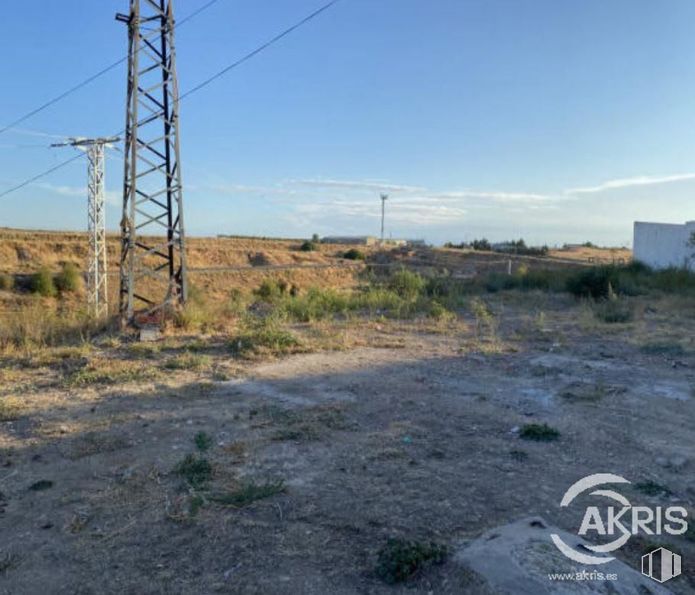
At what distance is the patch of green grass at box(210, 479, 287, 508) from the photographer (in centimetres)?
387

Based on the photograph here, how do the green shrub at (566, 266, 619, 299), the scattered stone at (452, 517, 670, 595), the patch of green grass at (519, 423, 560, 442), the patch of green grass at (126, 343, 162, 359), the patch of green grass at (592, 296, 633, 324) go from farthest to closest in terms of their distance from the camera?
the green shrub at (566, 266, 619, 299), the patch of green grass at (592, 296, 633, 324), the patch of green grass at (126, 343, 162, 359), the patch of green grass at (519, 423, 560, 442), the scattered stone at (452, 517, 670, 595)

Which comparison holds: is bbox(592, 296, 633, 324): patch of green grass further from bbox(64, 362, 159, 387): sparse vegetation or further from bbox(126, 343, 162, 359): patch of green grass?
bbox(64, 362, 159, 387): sparse vegetation

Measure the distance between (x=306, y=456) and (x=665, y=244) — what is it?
85.2ft

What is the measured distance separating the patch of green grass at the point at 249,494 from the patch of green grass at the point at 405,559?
109 centimetres

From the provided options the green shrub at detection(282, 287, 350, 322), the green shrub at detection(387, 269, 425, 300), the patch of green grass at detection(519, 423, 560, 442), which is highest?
the green shrub at detection(387, 269, 425, 300)

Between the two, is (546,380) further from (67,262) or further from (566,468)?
(67,262)

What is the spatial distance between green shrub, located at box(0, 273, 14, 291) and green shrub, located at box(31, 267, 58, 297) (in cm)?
153

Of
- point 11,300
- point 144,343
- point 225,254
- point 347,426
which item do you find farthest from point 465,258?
point 347,426

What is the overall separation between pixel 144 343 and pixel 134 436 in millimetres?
4717

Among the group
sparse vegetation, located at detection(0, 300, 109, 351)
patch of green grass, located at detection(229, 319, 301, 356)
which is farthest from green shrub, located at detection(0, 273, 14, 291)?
patch of green grass, located at detection(229, 319, 301, 356)

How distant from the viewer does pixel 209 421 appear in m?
5.83

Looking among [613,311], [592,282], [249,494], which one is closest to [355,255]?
[592,282]

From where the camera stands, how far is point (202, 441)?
16.6 feet

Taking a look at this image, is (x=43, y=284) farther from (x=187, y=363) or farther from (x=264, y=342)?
(x=187, y=363)
